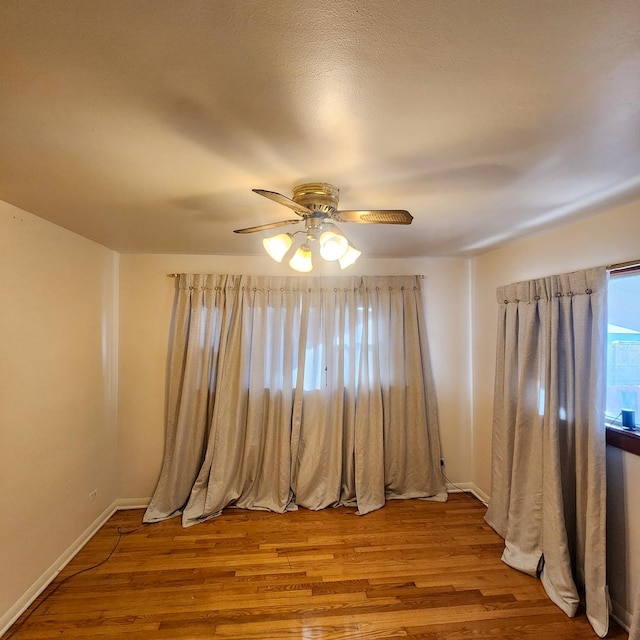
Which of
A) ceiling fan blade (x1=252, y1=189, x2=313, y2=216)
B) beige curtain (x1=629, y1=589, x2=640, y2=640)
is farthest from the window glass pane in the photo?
ceiling fan blade (x1=252, y1=189, x2=313, y2=216)

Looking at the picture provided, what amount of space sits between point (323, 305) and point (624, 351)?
2152mm

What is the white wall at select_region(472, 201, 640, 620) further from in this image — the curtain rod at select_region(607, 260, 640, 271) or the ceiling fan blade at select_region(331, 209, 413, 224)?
the ceiling fan blade at select_region(331, 209, 413, 224)

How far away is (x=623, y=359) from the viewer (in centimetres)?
189

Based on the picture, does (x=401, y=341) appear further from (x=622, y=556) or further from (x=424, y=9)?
(x=424, y=9)

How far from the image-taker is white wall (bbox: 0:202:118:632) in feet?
Result: 5.94

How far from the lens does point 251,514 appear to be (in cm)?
281

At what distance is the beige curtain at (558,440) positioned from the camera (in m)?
1.76

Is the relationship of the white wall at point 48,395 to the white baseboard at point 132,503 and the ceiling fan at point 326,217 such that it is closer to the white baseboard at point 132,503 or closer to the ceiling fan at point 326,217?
the white baseboard at point 132,503

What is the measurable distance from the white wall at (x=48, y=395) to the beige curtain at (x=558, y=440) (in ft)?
10.1

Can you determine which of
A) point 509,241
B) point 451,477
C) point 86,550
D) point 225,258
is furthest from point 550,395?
point 86,550

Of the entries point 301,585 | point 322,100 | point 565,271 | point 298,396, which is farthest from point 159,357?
point 565,271

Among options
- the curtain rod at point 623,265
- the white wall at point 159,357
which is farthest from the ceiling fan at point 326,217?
the white wall at point 159,357

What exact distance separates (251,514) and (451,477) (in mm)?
1983

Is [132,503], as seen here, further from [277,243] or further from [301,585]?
[277,243]
